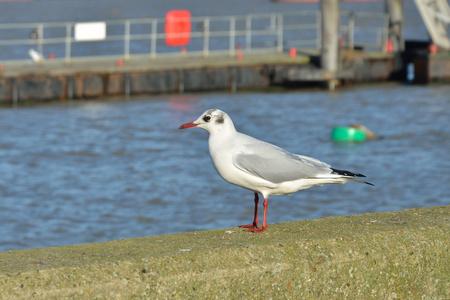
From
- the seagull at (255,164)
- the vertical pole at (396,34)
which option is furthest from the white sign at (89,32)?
the seagull at (255,164)

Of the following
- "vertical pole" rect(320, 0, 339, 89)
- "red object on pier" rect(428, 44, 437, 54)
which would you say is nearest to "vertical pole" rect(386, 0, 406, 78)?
"red object on pier" rect(428, 44, 437, 54)

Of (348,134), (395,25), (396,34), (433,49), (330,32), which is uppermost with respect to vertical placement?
(395,25)

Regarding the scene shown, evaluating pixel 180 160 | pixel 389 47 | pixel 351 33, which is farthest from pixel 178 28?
pixel 180 160

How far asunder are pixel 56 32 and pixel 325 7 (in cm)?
7048

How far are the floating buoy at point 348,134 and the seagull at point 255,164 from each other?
17.5 meters

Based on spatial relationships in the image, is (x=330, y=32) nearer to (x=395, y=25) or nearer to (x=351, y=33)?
(x=351, y=33)

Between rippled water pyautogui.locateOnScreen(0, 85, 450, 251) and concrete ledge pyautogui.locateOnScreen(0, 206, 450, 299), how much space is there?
9066 millimetres

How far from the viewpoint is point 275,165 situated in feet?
17.0

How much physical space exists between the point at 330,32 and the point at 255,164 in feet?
82.7

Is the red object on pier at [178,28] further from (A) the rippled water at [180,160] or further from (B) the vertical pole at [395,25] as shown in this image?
(B) the vertical pole at [395,25]

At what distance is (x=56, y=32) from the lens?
95.9m

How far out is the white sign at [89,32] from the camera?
98.6 ft

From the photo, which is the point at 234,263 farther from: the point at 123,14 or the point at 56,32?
the point at 123,14

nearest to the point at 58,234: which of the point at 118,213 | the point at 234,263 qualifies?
the point at 118,213
